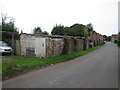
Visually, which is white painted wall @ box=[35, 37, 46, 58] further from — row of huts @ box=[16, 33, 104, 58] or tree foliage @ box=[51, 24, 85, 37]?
tree foliage @ box=[51, 24, 85, 37]

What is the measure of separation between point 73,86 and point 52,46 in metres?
7.28

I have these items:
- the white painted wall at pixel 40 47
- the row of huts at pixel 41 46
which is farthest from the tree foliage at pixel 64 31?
the white painted wall at pixel 40 47

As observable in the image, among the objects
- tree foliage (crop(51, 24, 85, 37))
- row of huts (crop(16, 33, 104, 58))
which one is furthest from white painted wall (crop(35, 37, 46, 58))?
tree foliage (crop(51, 24, 85, 37))

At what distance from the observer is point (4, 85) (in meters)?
4.29

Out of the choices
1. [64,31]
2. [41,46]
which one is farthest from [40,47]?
[64,31]

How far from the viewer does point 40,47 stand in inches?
419

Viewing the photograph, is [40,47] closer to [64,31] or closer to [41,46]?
[41,46]

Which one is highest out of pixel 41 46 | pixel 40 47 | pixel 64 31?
pixel 64 31

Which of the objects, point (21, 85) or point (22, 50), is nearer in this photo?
point (21, 85)

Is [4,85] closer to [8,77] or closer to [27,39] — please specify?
[8,77]

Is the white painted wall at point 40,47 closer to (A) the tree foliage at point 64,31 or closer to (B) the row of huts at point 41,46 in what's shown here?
(B) the row of huts at point 41,46

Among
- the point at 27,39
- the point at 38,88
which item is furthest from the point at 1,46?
the point at 38,88

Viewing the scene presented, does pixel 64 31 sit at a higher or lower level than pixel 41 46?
higher

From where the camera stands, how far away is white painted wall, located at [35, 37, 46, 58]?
10.4 meters
